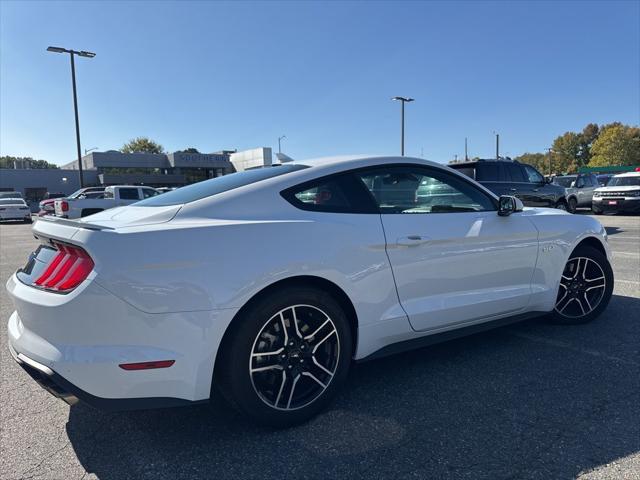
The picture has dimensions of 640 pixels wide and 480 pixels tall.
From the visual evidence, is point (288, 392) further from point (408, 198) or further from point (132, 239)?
point (408, 198)

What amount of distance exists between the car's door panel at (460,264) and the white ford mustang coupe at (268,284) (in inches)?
0.4

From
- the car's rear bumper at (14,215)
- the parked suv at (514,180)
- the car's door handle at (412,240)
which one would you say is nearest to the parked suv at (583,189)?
the parked suv at (514,180)

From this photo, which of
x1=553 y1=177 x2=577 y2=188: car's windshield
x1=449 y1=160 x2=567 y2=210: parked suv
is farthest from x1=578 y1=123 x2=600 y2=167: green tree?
x1=449 y1=160 x2=567 y2=210: parked suv

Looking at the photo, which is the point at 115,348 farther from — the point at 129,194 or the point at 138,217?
the point at 129,194

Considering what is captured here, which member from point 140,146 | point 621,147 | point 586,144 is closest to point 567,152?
point 586,144

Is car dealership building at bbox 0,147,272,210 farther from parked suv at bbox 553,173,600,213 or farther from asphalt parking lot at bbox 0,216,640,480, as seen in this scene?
asphalt parking lot at bbox 0,216,640,480

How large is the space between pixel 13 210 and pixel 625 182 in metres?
29.0

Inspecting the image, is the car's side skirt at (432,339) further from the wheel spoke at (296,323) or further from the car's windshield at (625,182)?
the car's windshield at (625,182)

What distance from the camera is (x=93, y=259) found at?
2.12 metres

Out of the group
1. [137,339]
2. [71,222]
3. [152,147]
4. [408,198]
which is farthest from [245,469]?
[152,147]

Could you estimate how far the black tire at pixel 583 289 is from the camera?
13.4 ft

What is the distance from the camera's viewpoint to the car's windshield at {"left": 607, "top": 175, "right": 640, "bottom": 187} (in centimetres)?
1775

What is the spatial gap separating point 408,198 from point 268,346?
1.42 meters

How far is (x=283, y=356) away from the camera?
2518 millimetres
